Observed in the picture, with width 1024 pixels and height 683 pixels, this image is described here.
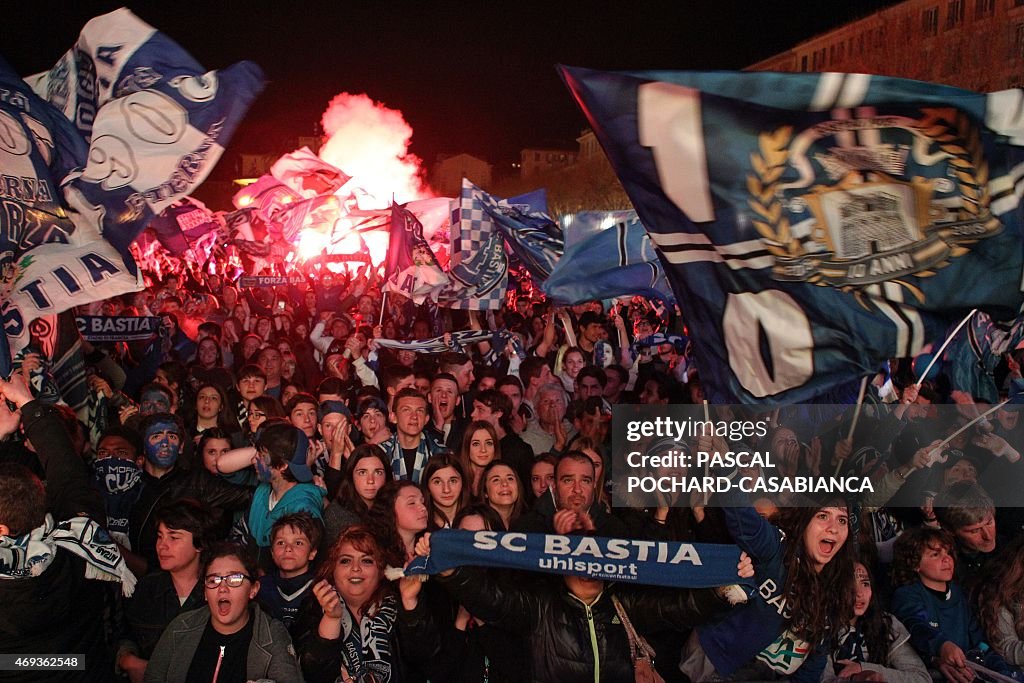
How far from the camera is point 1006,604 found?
14.0 feet

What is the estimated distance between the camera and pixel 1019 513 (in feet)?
17.1

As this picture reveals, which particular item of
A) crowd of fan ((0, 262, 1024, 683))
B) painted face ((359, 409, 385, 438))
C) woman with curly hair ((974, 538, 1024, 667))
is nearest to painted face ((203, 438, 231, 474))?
crowd of fan ((0, 262, 1024, 683))

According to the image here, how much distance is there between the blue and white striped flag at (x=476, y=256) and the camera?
390 inches

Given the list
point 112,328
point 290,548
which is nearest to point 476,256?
point 112,328

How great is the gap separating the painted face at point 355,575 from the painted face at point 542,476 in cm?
161

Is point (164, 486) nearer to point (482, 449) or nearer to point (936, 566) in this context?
point (482, 449)

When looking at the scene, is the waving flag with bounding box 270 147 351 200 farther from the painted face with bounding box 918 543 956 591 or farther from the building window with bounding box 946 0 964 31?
the building window with bounding box 946 0 964 31

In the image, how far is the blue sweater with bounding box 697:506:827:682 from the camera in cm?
364

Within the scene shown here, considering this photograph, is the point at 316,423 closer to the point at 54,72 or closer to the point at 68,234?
the point at 68,234

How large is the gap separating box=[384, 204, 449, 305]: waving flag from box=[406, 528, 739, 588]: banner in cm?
677

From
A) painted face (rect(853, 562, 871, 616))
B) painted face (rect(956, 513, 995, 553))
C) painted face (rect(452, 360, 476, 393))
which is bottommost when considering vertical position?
painted face (rect(853, 562, 871, 616))

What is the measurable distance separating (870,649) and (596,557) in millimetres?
1428

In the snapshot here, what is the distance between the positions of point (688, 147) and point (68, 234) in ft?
14.4

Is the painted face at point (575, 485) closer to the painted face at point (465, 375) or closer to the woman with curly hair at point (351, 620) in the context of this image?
the woman with curly hair at point (351, 620)
